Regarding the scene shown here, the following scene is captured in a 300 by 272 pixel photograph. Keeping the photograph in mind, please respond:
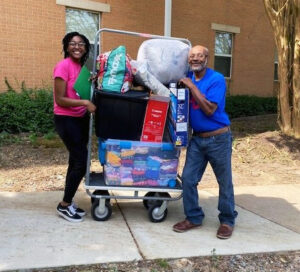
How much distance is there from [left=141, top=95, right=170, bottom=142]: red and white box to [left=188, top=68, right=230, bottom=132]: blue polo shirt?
0.95ft

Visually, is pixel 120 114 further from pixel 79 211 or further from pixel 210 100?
pixel 79 211

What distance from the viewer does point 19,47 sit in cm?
941

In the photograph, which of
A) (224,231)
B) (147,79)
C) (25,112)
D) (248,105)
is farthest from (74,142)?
(248,105)

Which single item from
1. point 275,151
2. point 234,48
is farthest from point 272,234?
point 234,48

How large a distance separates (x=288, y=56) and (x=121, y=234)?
594 cm

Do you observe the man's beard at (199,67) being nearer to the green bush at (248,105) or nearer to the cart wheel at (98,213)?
the cart wheel at (98,213)

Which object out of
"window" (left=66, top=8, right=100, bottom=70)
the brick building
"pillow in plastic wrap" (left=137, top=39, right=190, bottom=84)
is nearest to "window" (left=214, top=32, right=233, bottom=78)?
the brick building

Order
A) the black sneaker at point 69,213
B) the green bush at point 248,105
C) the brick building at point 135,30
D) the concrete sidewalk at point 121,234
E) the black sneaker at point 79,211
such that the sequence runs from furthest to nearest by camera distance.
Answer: the green bush at point 248,105, the brick building at point 135,30, the black sneaker at point 79,211, the black sneaker at point 69,213, the concrete sidewalk at point 121,234

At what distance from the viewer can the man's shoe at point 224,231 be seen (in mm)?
3699

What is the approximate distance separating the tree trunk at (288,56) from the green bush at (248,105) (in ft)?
15.2

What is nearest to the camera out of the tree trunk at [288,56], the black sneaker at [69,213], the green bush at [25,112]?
the black sneaker at [69,213]

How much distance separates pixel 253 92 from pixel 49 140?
31.4 ft

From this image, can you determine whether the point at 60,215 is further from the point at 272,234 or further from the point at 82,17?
the point at 82,17

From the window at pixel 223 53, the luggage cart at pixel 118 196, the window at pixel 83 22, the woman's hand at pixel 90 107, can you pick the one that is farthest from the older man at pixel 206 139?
the window at pixel 223 53
